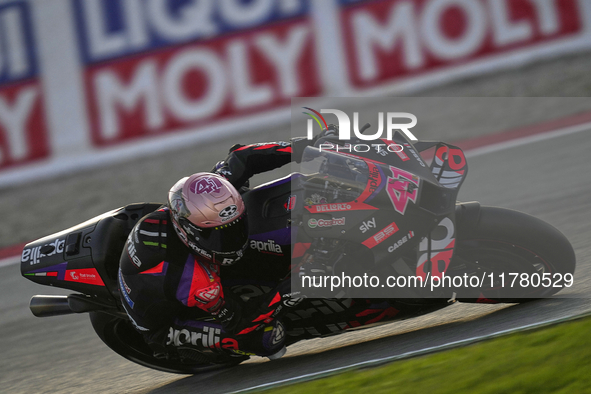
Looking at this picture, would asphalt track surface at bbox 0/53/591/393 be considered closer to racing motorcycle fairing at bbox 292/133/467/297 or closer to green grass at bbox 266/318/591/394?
green grass at bbox 266/318/591/394

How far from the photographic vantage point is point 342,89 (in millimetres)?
9602

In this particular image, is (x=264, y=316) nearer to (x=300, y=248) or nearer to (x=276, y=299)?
(x=276, y=299)

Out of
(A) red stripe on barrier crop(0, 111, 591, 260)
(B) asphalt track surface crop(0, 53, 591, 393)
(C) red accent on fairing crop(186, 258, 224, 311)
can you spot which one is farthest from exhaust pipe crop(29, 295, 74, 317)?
(A) red stripe on barrier crop(0, 111, 591, 260)

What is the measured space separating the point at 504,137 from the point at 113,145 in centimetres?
569

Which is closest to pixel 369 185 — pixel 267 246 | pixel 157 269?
pixel 267 246

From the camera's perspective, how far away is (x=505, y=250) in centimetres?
313

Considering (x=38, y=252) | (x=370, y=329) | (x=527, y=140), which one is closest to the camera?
(x=38, y=252)

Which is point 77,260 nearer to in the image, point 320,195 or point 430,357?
point 320,195

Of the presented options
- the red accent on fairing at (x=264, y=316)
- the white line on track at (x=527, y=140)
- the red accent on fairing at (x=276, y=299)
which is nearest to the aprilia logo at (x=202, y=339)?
the red accent on fairing at (x=264, y=316)

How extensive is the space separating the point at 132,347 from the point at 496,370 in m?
2.22

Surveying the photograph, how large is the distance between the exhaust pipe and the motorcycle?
0.04 feet

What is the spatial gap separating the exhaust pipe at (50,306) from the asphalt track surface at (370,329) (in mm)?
544

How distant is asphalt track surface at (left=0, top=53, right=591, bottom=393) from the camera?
132 inches

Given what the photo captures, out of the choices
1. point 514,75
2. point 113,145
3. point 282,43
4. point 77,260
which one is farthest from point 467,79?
point 77,260
